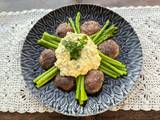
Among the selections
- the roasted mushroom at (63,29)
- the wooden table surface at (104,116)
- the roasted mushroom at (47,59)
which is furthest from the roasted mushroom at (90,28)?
the wooden table surface at (104,116)

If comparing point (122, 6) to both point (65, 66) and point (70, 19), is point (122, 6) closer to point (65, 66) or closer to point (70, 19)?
point (70, 19)

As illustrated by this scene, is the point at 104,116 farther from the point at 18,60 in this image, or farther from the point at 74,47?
the point at 18,60

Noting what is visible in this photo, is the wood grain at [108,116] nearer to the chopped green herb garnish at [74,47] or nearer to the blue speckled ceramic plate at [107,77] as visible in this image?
the blue speckled ceramic plate at [107,77]

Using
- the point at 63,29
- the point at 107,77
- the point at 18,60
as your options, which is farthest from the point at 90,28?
the point at 18,60

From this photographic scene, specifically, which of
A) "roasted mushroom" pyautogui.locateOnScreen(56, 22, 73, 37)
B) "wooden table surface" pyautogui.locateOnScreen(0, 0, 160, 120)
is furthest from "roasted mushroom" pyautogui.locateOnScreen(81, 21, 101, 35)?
"wooden table surface" pyautogui.locateOnScreen(0, 0, 160, 120)

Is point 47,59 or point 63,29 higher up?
point 63,29

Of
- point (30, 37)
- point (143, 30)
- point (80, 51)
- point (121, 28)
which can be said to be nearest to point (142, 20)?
point (143, 30)

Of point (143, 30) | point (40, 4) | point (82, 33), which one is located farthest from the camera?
point (40, 4)

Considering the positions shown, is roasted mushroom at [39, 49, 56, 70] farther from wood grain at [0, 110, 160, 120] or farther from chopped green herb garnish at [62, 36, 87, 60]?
wood grain at [0, 110, 160, 120]
